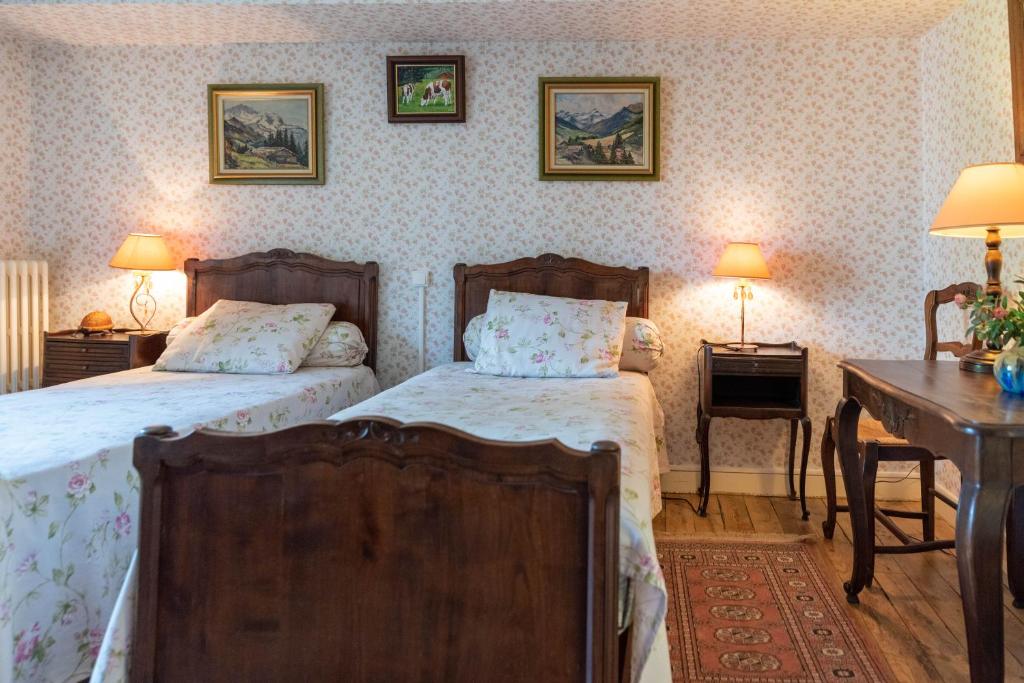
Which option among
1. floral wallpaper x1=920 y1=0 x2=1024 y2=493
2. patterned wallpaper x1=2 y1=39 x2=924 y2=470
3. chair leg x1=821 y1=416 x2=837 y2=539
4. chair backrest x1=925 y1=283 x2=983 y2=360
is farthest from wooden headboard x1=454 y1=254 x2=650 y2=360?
floral wallpaper x1=920 y1=0 x2=1024 y2=493

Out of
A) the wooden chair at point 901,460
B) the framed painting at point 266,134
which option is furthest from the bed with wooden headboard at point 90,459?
the wooden chair at point 901,460

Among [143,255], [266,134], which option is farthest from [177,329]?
[266,134]

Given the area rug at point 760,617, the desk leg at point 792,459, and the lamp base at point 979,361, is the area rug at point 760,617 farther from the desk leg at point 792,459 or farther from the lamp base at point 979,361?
the lamp base at point 979,361

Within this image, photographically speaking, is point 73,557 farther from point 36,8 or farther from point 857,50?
point 857,50

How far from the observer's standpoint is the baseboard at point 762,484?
144 inches

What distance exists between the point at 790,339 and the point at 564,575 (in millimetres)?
2666

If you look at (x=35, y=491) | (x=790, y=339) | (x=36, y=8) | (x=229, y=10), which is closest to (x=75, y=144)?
(x=36, y=8)

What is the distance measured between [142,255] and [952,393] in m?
3.50

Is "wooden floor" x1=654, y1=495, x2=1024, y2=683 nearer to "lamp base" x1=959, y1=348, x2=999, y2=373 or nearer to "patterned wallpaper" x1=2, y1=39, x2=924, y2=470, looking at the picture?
"patterned wallpaper" x1=2, y1=39, x2=924, y2=470

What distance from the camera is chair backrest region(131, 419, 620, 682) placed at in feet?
4.48

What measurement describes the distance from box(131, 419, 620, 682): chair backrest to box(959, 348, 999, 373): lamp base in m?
1.38

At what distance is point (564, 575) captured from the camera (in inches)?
54.0

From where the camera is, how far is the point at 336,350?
3.66 metres

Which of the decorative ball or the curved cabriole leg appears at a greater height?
the decorative ball
